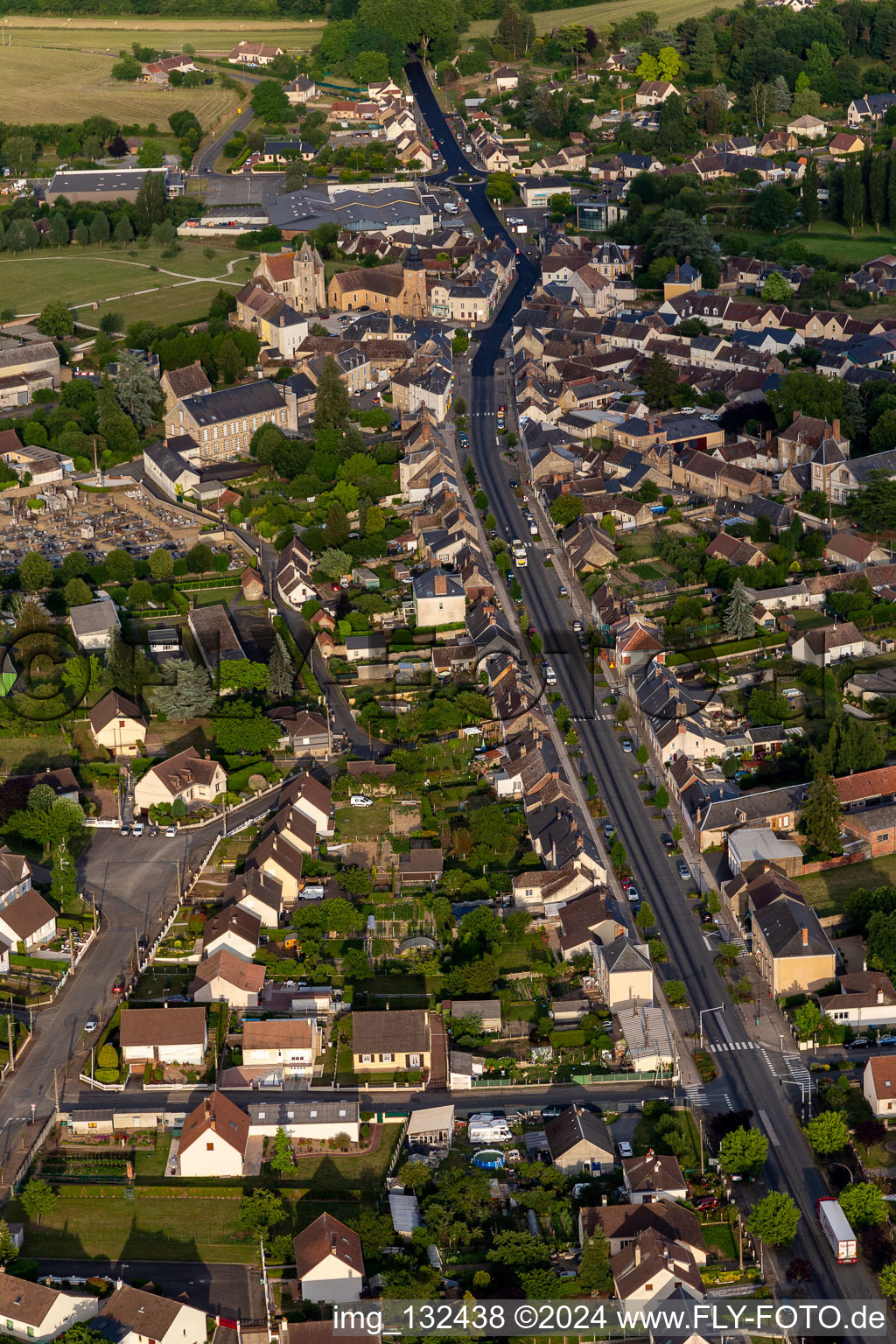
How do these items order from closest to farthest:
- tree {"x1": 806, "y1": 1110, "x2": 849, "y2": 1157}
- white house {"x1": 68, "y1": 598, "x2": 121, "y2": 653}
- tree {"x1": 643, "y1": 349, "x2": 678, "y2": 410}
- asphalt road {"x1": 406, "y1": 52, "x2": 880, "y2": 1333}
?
asphalt road {"x1": 406, "y1": 52, "x2": 880, "y2": 1333}, tree {"x1": 806, "y1": 1110, "x2": 849, "y2": 1157}, white house {"x1": 68, "y1": 598, "x2": 121, "y2": 653}, tree {"x1": 643, "y1": 349, "x2": 678, "y2": 410}

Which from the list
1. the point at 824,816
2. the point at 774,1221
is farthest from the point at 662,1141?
the point at 824,816

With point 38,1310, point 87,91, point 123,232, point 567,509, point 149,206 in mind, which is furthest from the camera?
point 87,91

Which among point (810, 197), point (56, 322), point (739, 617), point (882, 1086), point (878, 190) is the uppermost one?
point (878, 190)

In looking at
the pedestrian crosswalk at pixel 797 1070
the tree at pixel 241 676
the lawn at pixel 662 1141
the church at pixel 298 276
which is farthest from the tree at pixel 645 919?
the church at pixel 298 276

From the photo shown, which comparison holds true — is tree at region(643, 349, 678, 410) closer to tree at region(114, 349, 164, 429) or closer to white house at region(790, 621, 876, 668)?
tree at region(114, 349, 164, 429)

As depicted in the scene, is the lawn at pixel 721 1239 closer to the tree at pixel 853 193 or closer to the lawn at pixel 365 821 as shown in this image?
the lawn at pixel 365 821

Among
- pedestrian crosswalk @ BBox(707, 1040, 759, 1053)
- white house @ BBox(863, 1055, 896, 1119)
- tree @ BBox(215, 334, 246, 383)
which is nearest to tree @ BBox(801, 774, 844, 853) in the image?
pedestrian crosswalk @ BBox(707, 1040, 759, 1053)

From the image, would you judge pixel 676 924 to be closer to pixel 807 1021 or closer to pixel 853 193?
pixel 807 1021
